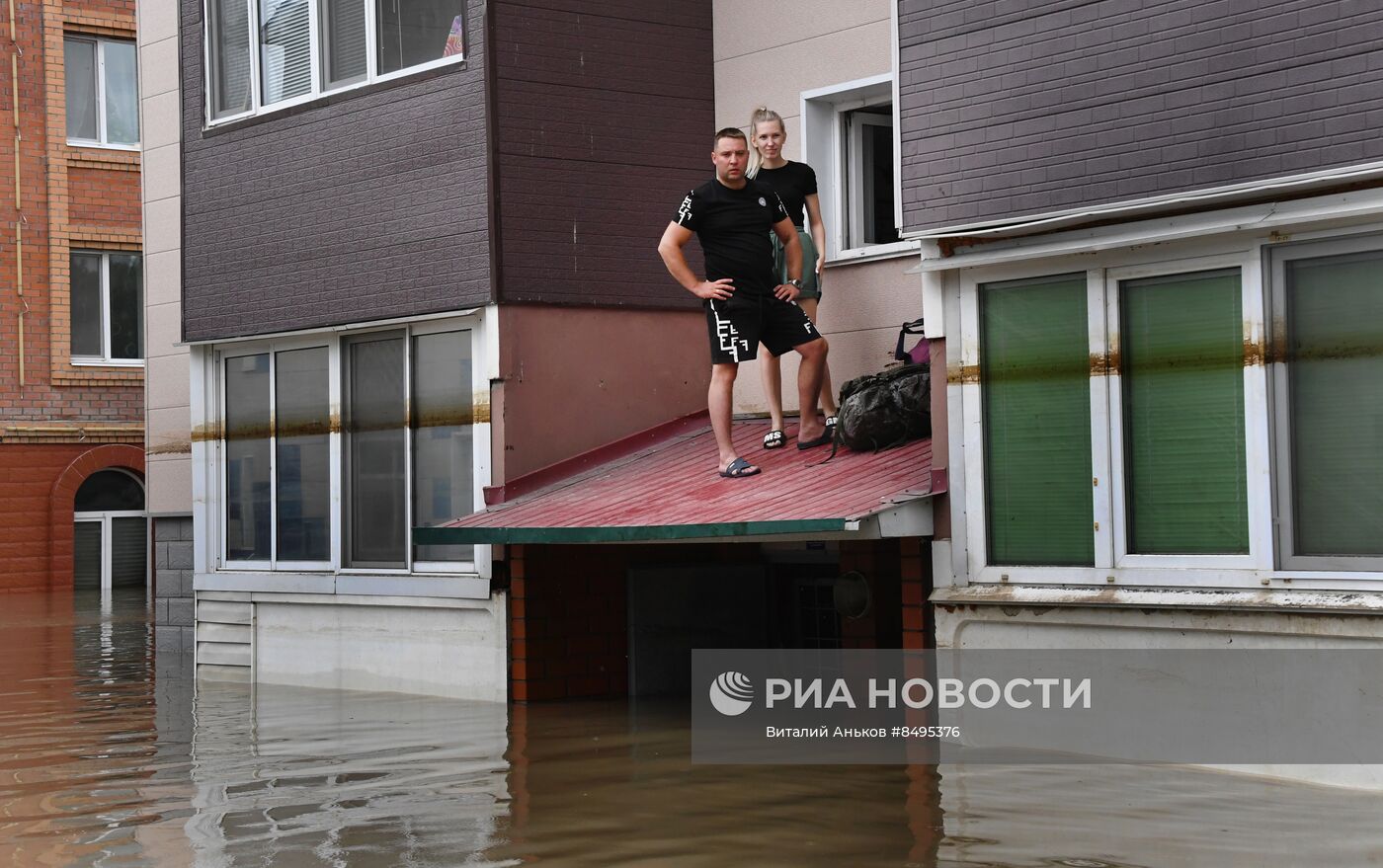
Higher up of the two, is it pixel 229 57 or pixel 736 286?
pixel 229 57

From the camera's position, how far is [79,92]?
2739 cm

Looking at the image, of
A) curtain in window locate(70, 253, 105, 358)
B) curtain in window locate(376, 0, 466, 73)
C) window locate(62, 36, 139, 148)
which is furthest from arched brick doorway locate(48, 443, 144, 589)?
curtain in window locate(376, 0, 466, 73)

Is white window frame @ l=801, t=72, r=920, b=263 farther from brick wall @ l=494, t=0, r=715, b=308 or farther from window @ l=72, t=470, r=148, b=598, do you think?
window @ l=72, t=470, r=148, b=598

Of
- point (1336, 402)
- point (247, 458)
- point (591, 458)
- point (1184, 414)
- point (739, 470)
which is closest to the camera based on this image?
point (1336, 402)

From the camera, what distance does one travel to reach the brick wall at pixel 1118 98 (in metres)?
8.10

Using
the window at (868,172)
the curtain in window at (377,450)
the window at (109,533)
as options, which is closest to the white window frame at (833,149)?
the window at (868,172)

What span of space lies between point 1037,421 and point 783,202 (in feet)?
9.30

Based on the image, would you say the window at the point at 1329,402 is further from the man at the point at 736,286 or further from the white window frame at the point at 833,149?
the white window frame at the point at 833,149

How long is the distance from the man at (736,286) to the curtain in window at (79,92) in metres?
18.9

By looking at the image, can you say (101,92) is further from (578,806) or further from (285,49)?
(578,806)

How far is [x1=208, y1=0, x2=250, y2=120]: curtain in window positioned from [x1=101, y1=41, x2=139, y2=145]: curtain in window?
44.5ft

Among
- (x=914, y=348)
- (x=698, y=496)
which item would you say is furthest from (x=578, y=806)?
(x=914, y=348)

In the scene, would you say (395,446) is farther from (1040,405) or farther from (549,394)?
(1040,405)

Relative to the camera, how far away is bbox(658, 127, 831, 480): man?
1083cm
